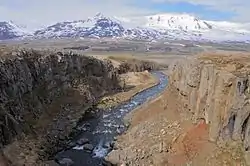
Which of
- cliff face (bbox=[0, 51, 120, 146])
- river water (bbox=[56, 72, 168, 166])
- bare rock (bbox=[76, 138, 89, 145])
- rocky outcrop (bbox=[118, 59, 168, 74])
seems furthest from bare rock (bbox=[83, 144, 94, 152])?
rocky outcrop (bbox=[118, 59, 168, 74])

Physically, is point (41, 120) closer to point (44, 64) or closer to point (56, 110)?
point (56, 110)

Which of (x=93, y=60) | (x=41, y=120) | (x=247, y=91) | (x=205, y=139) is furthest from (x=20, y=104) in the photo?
(x=93, y=60)

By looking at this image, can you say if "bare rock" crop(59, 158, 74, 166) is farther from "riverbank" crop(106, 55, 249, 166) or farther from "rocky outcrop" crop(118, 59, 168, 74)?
"rocky outcrop" crop(118, 59, 168, 74)

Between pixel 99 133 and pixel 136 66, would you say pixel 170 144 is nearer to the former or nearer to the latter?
pixel 99 133

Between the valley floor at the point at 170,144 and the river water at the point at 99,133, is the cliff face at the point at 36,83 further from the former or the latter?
the valley floor at the point at 170,144

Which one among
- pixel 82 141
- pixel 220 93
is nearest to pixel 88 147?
pixel 82 141
